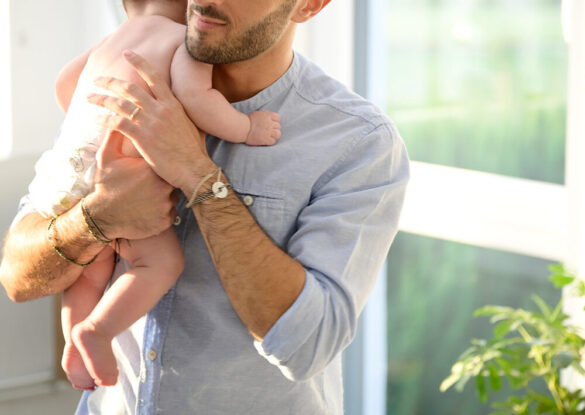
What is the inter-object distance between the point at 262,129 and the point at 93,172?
322 mm

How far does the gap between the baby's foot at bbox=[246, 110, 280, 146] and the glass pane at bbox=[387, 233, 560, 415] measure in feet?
4.50

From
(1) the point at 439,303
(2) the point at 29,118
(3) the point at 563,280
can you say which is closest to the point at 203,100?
(3) the point at 563,280

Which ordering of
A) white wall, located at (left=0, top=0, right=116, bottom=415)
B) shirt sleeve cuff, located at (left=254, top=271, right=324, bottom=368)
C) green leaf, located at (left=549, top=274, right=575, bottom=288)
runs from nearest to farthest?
1. shirt sleeve cuff, located at (left=254, top=271, right=324, bottom=368)
2. green leaf, located at (left=549, top=274, right=575, bottom=288)
3. white wall, located at (left=0, top=0, right=116, bottom=415)

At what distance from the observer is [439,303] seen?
2.84 m

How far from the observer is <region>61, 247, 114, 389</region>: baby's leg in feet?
5.09

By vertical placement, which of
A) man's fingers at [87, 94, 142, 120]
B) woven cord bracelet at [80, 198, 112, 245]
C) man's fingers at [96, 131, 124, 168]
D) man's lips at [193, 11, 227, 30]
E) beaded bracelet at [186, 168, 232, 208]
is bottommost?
woven cord bracelet at [80, 198, 112, 245]

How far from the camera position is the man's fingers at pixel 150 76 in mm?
1382

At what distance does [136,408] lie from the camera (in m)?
1.53

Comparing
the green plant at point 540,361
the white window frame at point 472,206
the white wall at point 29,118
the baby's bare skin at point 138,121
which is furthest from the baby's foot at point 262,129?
the white wall at point 29,118

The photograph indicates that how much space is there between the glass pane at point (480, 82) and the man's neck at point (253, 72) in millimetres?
1197

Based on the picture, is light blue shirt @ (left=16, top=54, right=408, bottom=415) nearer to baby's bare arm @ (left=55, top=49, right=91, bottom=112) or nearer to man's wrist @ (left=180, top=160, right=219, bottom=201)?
man's wrist @ (left=180, top=160, right=219, bottom=201)

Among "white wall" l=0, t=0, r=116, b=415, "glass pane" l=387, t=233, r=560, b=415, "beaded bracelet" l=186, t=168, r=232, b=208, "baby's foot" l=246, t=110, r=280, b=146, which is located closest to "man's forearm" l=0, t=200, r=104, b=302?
"beaded bracelet" l=186, t=168, r=232, b=208

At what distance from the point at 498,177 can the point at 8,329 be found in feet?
6.79

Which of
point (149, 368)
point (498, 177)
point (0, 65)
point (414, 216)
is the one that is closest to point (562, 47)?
point (498, 177)
